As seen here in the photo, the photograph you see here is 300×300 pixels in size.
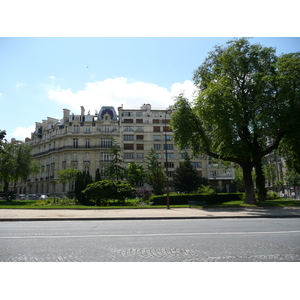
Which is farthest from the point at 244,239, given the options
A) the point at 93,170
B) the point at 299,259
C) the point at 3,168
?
the point at 93,170

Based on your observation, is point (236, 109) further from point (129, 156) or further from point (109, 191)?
point (129, 156)

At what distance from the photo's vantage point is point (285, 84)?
23219 mm

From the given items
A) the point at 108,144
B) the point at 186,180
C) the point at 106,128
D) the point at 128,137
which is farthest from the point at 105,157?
the point at 186,180

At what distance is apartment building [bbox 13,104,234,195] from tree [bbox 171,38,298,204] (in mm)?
40657

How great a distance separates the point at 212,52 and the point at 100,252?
2784cm

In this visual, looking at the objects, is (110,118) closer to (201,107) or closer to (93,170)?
(93,170)

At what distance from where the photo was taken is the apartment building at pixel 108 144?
2704 inches

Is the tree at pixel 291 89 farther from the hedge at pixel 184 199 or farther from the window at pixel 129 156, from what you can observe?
the window at pixel 129 156

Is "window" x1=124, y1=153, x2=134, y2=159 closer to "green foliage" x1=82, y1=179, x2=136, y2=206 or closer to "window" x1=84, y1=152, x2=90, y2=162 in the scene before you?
"window" x1=84, y1=152, x2=90, y2=162

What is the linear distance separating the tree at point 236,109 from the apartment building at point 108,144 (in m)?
40.7

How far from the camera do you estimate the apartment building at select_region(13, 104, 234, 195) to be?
225ft

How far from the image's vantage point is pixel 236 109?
23859 millimetres

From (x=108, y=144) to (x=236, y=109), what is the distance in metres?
48.4

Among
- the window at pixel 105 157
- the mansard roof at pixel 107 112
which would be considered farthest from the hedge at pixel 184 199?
the mansard roof at pixel 107 112
